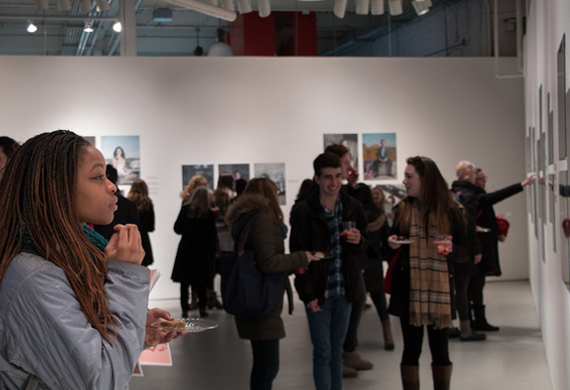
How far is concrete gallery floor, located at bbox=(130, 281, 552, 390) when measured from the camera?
228 inches

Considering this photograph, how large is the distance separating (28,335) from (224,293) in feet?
9.78

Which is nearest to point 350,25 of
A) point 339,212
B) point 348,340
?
point 348,340

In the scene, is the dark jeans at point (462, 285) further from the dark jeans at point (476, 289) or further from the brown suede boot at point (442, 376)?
the brown suede boot at point (442, 376)

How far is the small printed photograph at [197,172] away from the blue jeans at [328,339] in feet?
21.2

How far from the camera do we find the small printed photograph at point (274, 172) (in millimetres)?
10961

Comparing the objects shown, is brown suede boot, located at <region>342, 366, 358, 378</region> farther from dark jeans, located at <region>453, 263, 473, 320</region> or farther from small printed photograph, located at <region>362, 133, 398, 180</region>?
small printed photograph, located at <region>362, 133, 398, 180</region>

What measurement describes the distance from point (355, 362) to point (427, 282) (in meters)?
1.99

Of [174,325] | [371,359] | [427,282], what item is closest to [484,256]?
[371,359]

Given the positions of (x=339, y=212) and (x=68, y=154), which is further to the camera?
(x=339, y=212)

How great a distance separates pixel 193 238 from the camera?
8.83 meters

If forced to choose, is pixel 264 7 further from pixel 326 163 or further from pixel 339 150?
pixel 326 163

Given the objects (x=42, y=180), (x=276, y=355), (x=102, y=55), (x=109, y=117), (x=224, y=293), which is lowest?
(x=276, y=355)

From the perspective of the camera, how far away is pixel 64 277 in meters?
1.61

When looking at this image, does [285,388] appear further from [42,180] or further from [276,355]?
[42,180]
